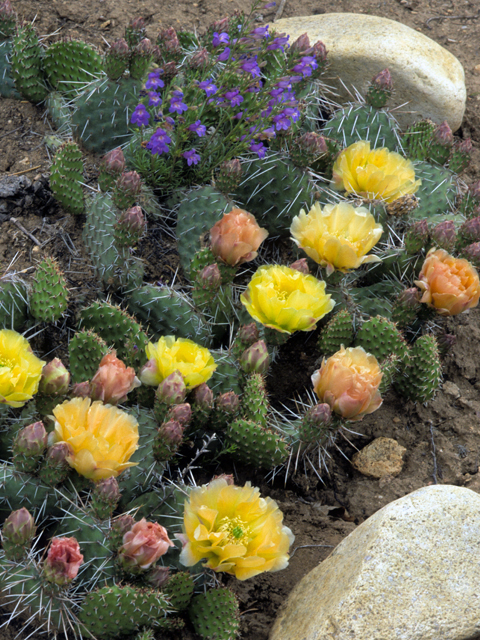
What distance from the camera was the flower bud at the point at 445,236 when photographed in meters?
2.39

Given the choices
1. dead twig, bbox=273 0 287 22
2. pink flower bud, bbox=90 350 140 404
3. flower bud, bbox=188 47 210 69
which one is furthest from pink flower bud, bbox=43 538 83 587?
dead twig, bbox=273 0 287 22

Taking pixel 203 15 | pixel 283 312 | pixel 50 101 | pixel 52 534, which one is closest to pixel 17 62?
pixel 50 101

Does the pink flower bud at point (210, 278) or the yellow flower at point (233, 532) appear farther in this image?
the pink flower bud at point (210, 278)

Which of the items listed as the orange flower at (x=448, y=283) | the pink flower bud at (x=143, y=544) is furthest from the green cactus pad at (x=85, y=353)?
the orange flower at (x=448, y=283)

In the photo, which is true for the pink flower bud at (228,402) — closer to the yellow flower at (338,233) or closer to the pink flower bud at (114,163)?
the yellow flower at (338,233)

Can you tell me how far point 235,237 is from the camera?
210 centimetres

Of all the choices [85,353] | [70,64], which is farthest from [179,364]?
[70,64]

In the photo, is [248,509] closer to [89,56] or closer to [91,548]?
[91,548]

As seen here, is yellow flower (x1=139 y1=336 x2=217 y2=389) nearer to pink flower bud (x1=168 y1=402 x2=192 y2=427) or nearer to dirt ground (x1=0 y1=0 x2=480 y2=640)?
pink flower bud (x1=168 y1=402 x2=192 y2=427)

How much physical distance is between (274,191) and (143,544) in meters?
1.57

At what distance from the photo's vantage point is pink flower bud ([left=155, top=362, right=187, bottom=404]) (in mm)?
1830

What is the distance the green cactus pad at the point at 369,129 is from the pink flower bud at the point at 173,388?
1.58 metres

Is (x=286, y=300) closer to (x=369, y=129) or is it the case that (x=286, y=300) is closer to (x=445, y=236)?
(x=445, y=236)

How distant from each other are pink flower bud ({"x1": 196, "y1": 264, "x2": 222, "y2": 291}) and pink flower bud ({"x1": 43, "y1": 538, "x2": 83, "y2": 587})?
0.96 metres
